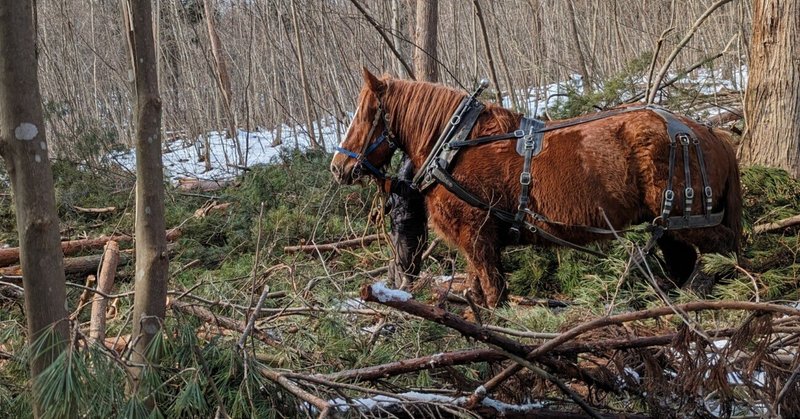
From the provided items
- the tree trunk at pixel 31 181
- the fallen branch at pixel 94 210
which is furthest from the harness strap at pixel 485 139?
the fallen branch at pixel 94 210

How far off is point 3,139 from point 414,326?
188 centimetres

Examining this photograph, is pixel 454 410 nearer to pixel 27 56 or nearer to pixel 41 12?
pixel 27 56

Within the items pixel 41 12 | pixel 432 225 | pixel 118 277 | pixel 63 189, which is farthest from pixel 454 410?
pixel 41 12

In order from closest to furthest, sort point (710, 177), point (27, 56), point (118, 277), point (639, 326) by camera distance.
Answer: point (27, 56) < point (639, 326) < point (710, 177) < point (118, 277)

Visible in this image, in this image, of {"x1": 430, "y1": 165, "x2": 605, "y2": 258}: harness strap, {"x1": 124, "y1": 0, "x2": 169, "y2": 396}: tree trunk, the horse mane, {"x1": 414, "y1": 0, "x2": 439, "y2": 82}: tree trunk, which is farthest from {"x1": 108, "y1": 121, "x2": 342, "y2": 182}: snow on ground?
{"x1": 124, "y1": 0, "x2": 169, "y2": 396}: tree trunk

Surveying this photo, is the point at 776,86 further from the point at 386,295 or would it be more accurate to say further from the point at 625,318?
the point at 386,295

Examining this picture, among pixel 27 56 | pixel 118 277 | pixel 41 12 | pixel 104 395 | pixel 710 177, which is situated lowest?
pixel 118 277

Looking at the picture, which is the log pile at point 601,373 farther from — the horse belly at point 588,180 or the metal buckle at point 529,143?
the metal buckle at point 529,143

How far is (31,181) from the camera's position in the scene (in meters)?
1.72

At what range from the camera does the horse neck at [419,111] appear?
15.2 ft

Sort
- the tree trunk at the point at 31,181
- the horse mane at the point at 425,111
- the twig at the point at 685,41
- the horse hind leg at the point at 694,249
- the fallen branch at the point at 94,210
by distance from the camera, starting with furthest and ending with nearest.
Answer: the fallen branch at the point at 94,210, the twig at the point at 685,41, the horse mane at the point at 425,111, the horse hind leg at the point at 694,249, the tree trunk at the point at 31,181

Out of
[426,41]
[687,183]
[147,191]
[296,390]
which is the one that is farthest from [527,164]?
[426,41]

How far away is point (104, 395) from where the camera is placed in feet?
6.20

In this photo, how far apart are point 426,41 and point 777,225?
369 cm
